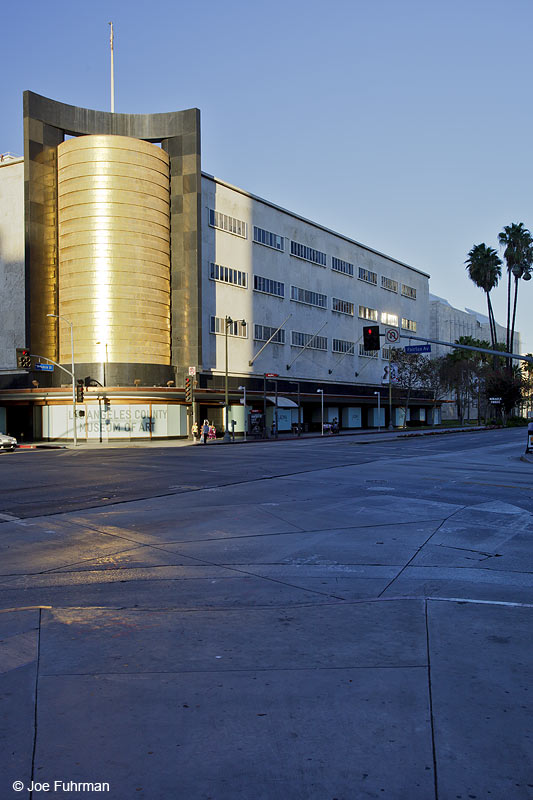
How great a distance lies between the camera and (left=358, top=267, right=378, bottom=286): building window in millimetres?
84875

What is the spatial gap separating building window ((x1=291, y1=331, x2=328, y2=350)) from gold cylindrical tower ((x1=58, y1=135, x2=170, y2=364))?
64.6 feet

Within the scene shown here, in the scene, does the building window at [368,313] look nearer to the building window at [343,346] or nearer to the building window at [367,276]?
the building window at [367,276]

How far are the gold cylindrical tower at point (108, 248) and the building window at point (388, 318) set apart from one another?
42.8m

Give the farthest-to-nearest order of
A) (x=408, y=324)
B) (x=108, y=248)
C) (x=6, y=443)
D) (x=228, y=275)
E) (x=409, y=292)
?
1. (x=409, y=292)
2. (x=408, y=324)
3. (x=228, y=275)
4. (x=108, y=248)
5. (x=6, y=443)

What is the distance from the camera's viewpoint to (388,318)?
9106cm

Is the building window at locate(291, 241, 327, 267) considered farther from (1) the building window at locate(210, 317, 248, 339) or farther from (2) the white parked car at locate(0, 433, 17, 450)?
(2) the white parked car at locate(0, 433, 17, 450)

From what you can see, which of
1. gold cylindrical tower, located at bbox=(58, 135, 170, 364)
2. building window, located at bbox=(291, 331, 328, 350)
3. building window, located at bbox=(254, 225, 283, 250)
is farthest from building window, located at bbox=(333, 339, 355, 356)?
gold cylindrical tower, located at bbox=(58, 135, 170, 364)

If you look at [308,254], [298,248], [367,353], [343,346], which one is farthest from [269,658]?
[367,353]

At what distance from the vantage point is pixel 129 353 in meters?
54.8

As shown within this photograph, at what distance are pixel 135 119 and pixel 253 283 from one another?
18916 mm

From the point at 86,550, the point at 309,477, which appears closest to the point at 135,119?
the point at 309,477

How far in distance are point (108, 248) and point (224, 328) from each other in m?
13.1

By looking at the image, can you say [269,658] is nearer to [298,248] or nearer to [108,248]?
[108,248]

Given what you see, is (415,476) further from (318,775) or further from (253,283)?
(253,283)
